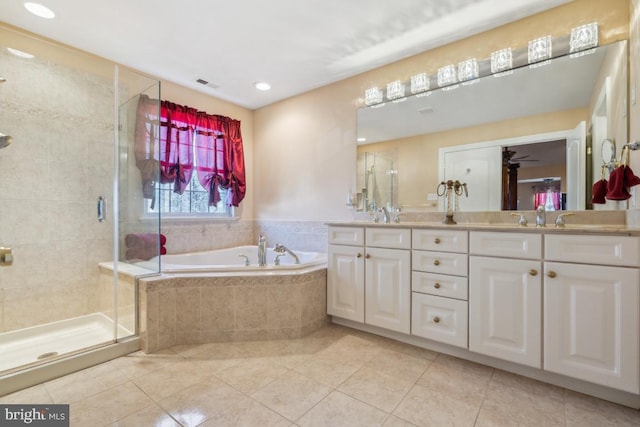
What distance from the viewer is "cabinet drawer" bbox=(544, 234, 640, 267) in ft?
4.73

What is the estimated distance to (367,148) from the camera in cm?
295

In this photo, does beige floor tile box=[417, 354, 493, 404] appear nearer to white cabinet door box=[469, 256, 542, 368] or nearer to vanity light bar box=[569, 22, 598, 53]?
white cabinet door box=[469, 256, 542, 368]

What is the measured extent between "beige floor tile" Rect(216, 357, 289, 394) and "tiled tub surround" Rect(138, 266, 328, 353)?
35cm

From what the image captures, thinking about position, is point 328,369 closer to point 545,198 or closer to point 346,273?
point 346,273

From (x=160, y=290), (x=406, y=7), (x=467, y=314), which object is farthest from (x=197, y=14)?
(x=467, y=314)

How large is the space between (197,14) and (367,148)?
1.76 metres

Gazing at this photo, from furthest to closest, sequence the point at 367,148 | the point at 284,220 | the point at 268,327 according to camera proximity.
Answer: the point at 284,220, the point at 367,148, the point at 268,327

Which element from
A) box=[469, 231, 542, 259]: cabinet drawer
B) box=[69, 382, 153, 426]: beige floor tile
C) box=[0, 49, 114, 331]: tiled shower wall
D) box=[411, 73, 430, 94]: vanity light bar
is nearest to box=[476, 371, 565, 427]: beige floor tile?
box=[469, 231, 542, 259]: cabinet drawer

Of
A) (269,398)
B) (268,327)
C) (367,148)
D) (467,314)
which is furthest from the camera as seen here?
(367,148)

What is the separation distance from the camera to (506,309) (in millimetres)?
1753

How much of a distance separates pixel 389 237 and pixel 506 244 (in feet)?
2.46

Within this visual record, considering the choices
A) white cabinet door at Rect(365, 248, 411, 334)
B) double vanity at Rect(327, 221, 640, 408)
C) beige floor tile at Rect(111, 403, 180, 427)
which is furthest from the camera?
white cabinet door at Rect(365, 248, 411, 334)

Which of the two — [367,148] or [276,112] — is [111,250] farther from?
[367,148]

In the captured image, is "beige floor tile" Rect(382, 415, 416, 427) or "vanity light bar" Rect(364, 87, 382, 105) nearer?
"beige floor tile" Rect(382, 415, 416, 427)
